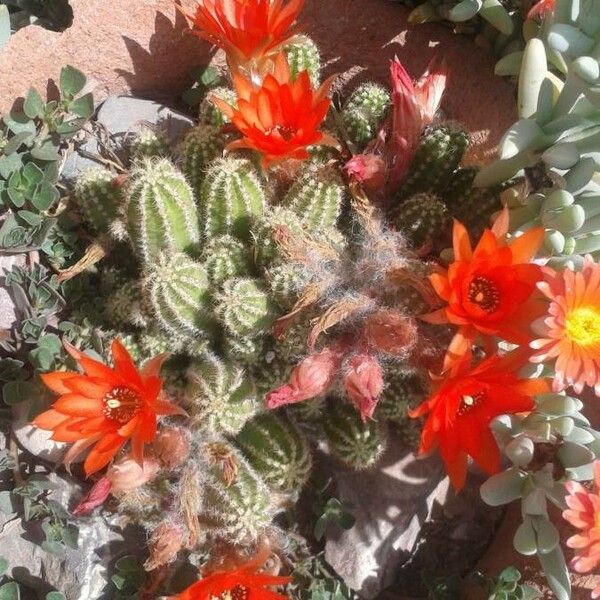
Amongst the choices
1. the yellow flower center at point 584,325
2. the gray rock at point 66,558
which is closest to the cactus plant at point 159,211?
the gray rock at point 66,558

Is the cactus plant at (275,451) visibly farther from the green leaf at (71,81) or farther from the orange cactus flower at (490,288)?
the green leaf at (71,81)

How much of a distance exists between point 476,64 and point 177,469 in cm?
133

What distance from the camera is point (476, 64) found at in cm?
211

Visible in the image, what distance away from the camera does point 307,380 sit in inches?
57.6

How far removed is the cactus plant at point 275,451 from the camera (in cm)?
169

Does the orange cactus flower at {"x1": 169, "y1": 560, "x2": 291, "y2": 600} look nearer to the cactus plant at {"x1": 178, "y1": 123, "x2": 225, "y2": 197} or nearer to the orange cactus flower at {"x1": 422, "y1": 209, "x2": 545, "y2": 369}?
the orange cactus flower at {"x1": 422, "y1": 209, "x2": 545, "y2": 369}

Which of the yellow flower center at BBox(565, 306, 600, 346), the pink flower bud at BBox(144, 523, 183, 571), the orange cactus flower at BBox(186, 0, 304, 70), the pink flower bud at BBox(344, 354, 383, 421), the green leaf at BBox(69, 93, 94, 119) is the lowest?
the pink flower bud at BBox(144, 523, 183, 571)

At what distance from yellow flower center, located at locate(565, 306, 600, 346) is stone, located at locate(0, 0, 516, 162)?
715mm

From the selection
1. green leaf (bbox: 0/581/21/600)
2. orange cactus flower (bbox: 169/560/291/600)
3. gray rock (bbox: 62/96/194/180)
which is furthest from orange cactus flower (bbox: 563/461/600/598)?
gray rock (bbox: 62/96/194/180)

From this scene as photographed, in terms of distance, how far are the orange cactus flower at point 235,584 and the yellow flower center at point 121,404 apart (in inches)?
13.3

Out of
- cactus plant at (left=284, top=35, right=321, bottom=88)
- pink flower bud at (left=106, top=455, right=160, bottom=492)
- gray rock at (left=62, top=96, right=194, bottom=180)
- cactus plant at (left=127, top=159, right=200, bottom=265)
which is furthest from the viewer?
gray rock at (left=62, top=96, right=194, bottom=180)

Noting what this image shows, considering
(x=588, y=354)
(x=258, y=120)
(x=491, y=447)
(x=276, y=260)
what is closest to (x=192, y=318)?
(x=276, y=260)

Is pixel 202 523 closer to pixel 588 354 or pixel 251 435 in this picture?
pixel 251 435

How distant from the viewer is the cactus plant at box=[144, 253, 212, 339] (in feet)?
5.15
